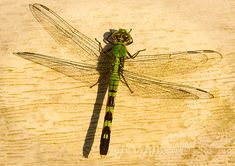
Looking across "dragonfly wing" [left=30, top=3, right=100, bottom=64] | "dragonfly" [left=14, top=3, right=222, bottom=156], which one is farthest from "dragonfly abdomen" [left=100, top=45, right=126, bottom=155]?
"dragonfly wing" [left=30, top=3, right=100, bottom=64]

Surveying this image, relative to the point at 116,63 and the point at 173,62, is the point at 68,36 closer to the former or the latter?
the point at 116,63

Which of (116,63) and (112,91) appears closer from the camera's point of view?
(112,91)

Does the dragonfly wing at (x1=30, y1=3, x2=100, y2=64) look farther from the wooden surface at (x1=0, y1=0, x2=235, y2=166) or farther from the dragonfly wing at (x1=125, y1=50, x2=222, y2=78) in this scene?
the dragonfly wing at (x1=125, y1=50, x2=222, y2=78)

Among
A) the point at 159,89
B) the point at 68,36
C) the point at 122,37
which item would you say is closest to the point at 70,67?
the point at 68,36

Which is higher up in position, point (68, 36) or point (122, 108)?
point (68, 36)

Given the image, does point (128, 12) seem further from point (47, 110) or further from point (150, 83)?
point (47, 110)

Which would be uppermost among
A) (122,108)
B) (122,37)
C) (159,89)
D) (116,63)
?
(122,37)

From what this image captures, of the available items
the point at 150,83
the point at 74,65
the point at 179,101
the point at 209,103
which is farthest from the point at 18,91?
the point at 209,103

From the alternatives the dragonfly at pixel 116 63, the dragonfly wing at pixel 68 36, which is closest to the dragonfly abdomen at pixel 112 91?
the dragonfly at pixel 116 63
